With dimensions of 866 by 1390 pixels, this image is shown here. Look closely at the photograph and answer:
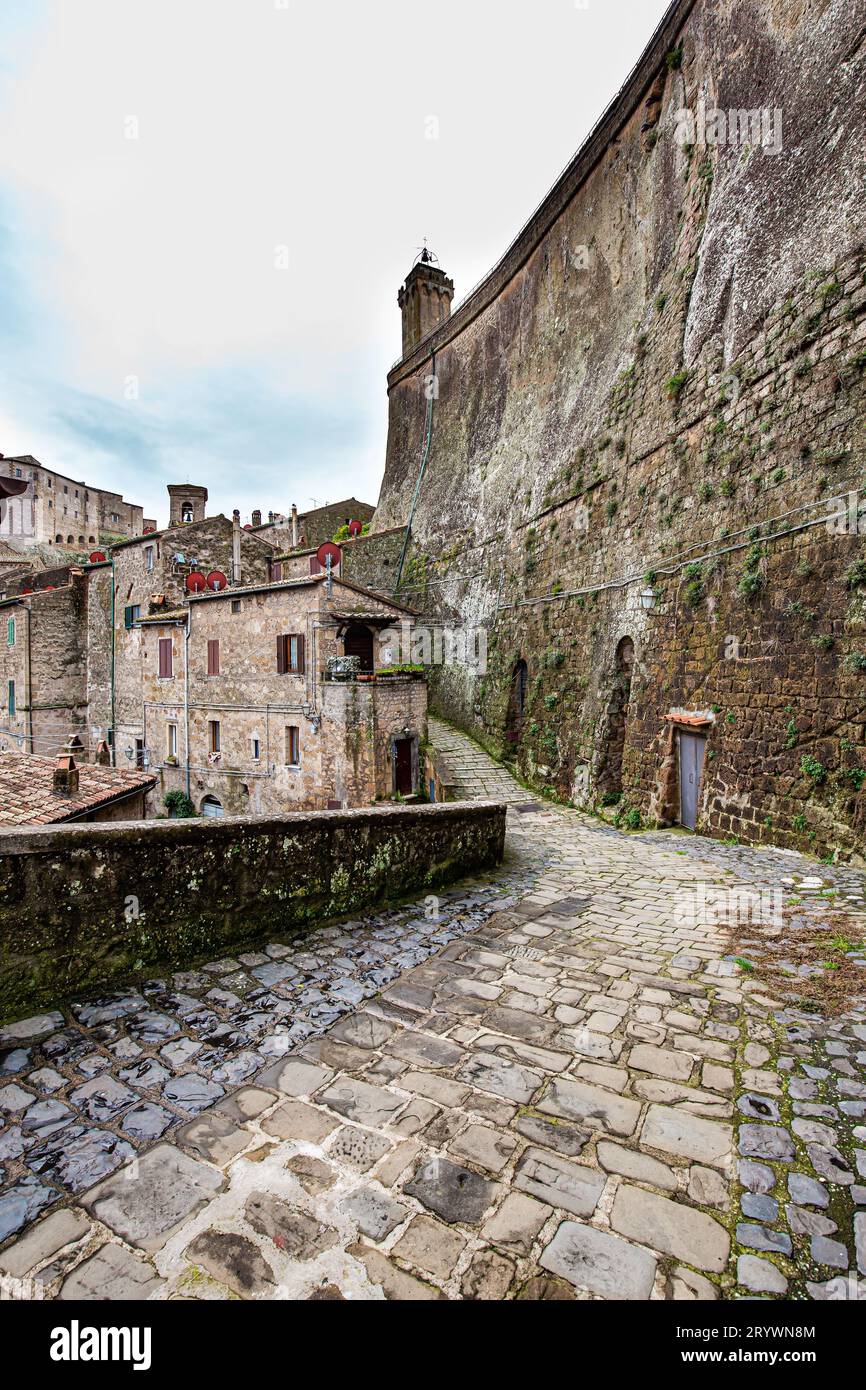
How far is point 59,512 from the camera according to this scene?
2512 inches

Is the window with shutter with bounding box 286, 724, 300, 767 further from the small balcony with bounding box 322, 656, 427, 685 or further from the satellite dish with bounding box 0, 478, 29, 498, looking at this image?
the satellite dish with bounding box 0, 478, 29, 498

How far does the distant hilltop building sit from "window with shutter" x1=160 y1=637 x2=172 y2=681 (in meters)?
40.8

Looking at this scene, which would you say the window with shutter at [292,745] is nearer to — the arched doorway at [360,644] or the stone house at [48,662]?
the arched doorway at [360,644]

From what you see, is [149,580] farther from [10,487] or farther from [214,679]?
[10,487]

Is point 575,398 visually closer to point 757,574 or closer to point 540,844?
point 757,574

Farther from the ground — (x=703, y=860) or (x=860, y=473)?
(x=860, y=473)

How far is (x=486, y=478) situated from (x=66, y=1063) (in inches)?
844

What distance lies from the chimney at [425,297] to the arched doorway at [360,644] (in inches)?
815

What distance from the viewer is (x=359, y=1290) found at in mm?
1878

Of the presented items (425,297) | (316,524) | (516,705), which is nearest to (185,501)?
(316,524)

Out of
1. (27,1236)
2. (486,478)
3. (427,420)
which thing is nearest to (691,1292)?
(27,1236)

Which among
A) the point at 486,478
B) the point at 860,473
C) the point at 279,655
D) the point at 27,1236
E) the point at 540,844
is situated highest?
the point at 486,478

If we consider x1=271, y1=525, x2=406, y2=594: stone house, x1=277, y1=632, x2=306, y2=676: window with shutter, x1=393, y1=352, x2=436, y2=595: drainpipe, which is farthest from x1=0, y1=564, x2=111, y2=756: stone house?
x1=277, y1=632, x2=306, y2=676: window with shutter

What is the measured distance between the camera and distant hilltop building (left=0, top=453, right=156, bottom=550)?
58.9m
